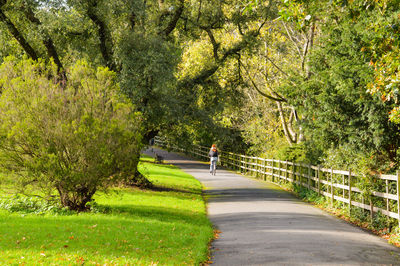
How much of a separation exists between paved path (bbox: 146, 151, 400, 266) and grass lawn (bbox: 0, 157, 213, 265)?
616mm

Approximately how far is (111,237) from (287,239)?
3897 millimetres

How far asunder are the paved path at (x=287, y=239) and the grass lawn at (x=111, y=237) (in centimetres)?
62

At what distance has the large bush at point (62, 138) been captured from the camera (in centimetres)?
1275

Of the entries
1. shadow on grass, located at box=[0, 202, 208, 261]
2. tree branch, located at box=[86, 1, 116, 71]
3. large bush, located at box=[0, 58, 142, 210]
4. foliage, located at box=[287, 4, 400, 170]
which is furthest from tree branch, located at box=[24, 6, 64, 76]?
foliage, located at box=[287, 4, 400, 170]

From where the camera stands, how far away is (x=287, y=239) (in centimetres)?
1026

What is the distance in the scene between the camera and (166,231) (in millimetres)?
11164

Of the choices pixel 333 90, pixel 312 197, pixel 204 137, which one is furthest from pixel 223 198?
pixel 204 137

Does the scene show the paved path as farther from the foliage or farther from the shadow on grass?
the foliage

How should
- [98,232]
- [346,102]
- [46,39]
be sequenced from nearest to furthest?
[98,232]
[346,102]
[46,39]

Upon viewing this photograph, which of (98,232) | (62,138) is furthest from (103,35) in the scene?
(98,232)

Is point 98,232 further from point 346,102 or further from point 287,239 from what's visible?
point 346,102

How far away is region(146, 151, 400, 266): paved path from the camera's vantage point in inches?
334

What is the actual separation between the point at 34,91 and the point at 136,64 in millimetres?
5660

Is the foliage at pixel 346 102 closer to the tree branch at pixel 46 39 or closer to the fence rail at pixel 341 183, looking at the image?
the fence rail at pixel 341 183
